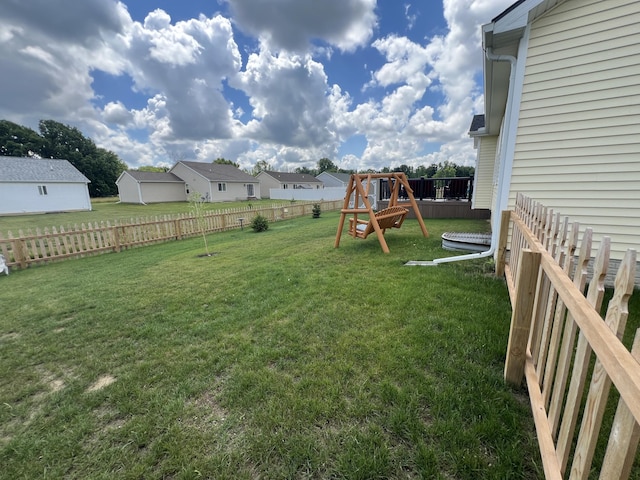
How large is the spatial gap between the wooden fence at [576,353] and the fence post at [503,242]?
1917 millimetres

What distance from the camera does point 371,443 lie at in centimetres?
161

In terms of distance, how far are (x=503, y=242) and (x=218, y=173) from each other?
33.6m

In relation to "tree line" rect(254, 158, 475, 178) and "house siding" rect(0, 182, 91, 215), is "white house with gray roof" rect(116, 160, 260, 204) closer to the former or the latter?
"house siding" rect(0, 182, 91, 215)

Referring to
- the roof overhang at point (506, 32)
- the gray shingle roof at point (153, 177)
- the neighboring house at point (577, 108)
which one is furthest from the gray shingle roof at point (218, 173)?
the neighboring house at point (577, 108)

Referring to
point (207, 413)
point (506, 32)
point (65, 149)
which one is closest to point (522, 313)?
point (207, 413)

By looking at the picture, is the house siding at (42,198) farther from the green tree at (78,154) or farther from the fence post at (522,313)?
the fence post at (522,313)

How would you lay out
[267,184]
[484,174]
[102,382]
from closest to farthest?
[102,382] < [484,174] < [267,184]

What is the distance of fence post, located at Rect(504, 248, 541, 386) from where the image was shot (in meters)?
1.73

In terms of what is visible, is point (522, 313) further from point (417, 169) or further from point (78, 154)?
point (417, 169)

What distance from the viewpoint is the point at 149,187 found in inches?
1156

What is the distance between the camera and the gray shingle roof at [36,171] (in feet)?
71.9

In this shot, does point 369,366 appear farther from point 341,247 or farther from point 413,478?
point 341,247

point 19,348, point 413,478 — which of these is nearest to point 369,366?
point 413,478

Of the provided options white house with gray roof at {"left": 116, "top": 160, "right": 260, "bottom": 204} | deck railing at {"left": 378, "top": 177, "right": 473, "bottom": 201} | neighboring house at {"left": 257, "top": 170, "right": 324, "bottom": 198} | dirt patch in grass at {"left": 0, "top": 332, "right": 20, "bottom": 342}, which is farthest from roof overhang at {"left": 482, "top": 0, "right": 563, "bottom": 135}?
neighboring house at {"left": 257, "top": 170, "right": 324, "bottom": 198}
